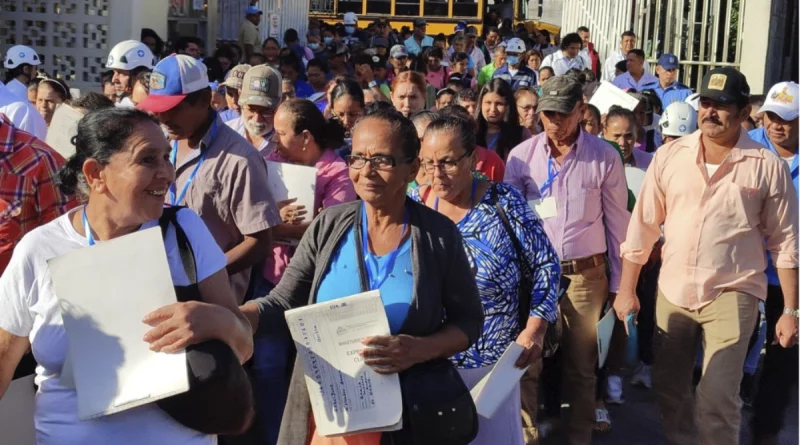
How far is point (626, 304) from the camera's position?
5641 millimetres

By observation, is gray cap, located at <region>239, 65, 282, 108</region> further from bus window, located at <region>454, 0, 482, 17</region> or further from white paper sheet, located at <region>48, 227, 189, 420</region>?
bus window, located at <region>454, 0, 482, 17</region>

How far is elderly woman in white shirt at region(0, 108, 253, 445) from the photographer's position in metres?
3.05

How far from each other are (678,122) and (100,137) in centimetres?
606

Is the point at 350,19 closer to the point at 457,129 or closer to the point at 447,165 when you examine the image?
the point at 457,129

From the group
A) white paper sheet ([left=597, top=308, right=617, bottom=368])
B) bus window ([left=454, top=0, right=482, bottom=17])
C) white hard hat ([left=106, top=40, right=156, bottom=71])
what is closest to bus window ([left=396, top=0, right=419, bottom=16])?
bus window ([left=454, top=0, right=482, bottom=17])

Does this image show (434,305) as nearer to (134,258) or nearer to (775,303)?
(134,258)

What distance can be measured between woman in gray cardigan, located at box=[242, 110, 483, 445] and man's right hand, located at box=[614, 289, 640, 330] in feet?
7.01

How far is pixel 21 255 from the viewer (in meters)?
3.06

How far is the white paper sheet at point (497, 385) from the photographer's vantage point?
3.95 metres

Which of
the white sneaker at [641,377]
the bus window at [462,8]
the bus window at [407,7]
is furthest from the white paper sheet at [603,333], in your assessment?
the bus window at [407,7]

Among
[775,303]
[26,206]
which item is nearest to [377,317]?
[26,206]

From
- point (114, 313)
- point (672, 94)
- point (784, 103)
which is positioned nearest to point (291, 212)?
point (114, 313)

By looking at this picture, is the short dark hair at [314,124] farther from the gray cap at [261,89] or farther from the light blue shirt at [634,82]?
the light blue shirt at [634,82]

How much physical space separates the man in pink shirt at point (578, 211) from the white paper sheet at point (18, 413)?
311 centimetres
